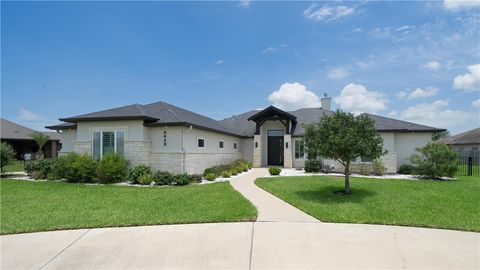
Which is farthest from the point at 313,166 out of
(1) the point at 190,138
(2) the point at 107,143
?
(2) the point at 107,143

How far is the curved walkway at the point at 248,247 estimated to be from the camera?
4.48m

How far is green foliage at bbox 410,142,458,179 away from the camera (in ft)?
48.5

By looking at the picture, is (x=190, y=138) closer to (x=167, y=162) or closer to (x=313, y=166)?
(x=167, y=162)

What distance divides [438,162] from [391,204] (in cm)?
875

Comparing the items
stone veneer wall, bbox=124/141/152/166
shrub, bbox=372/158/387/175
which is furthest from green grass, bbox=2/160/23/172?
A: shrub, bbox=372/158/387/175

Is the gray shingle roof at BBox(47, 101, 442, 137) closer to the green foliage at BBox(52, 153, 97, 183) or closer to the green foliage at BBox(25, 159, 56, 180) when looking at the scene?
the green foliage at BBox(52, 153, 97, 183)

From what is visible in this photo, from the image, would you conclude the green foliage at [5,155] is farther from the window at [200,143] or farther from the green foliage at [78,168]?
the window at [200,143]

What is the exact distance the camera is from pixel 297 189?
11.2 metres

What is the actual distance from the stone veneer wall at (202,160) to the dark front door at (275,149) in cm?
377

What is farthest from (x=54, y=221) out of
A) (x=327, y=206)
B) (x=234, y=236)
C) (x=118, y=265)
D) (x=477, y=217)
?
(x=477, y=217)

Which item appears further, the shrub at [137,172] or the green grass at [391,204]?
the shrub at [137,172]

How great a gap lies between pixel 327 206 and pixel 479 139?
3255 cm

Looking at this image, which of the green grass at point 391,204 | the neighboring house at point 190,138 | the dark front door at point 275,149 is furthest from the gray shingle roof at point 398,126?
the green grass at point 391,204

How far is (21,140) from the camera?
31.8 meters
